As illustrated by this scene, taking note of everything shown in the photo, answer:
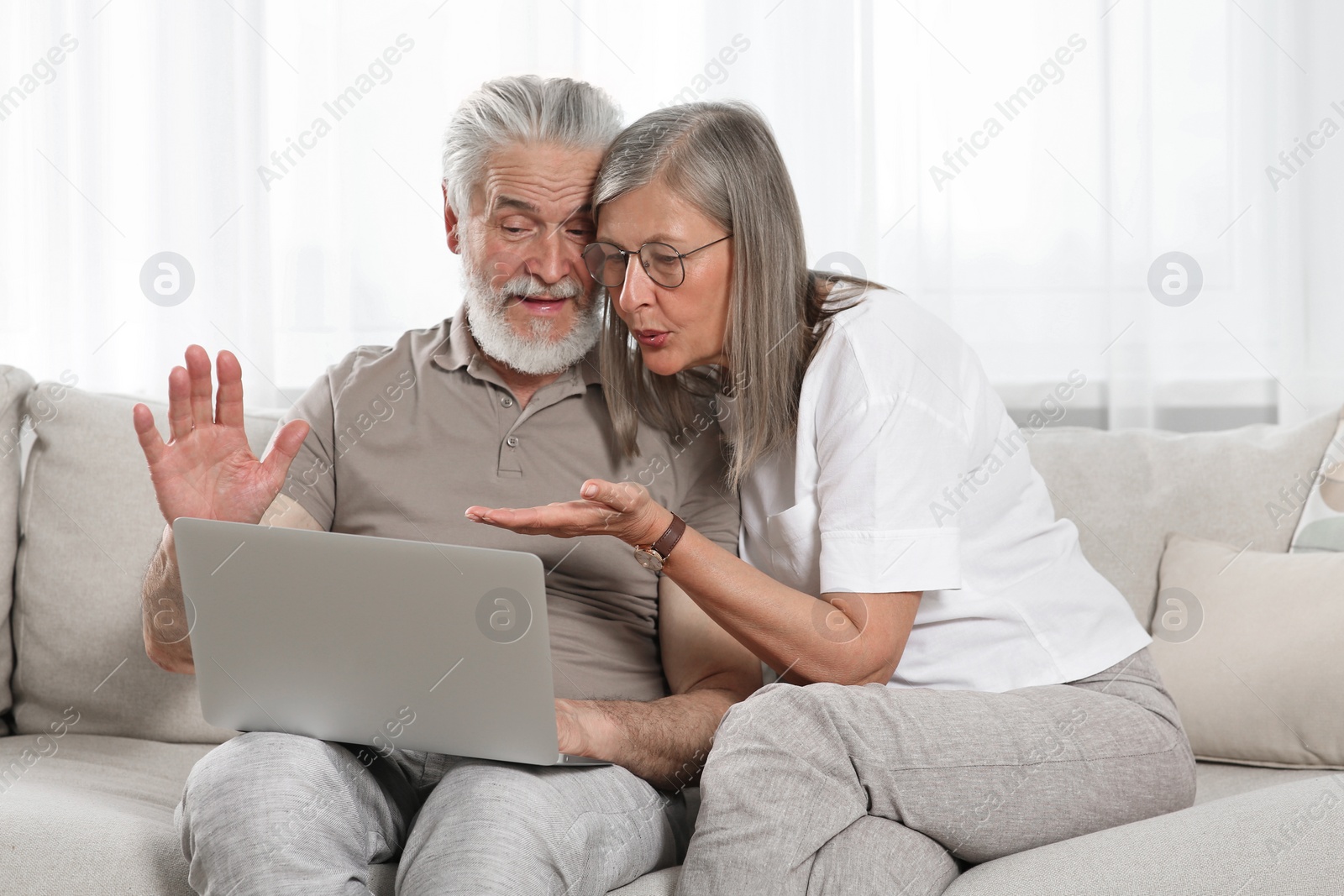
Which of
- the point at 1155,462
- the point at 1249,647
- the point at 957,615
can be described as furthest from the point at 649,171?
the point at 1249,647

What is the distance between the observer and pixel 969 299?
2.28 m

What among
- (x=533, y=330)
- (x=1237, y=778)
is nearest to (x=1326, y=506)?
(x=1237, y=778)

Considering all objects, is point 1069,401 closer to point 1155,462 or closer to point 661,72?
point 1155,462

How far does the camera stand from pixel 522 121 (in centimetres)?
153

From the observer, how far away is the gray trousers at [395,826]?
40.4 inches

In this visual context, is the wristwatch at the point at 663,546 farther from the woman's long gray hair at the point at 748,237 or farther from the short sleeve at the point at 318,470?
the short sleeve at the point at 318,470

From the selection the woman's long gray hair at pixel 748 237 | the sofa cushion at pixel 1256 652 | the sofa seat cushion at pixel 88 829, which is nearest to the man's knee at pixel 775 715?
the woman's long gray hair at pixel 748 237

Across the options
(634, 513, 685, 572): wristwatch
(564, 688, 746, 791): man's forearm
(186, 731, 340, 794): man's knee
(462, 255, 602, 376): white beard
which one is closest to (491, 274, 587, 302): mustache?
(462, 255, 602, 376): white beard

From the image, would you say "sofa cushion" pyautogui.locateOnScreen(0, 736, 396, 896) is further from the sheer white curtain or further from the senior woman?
the sheer white curtain

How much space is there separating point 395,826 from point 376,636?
38 centimetres

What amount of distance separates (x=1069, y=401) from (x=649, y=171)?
1.28m

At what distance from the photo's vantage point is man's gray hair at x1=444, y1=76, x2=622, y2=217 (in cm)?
152

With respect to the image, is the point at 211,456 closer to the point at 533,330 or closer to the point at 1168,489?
the point at 533,330

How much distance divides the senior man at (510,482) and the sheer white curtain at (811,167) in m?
0.79
